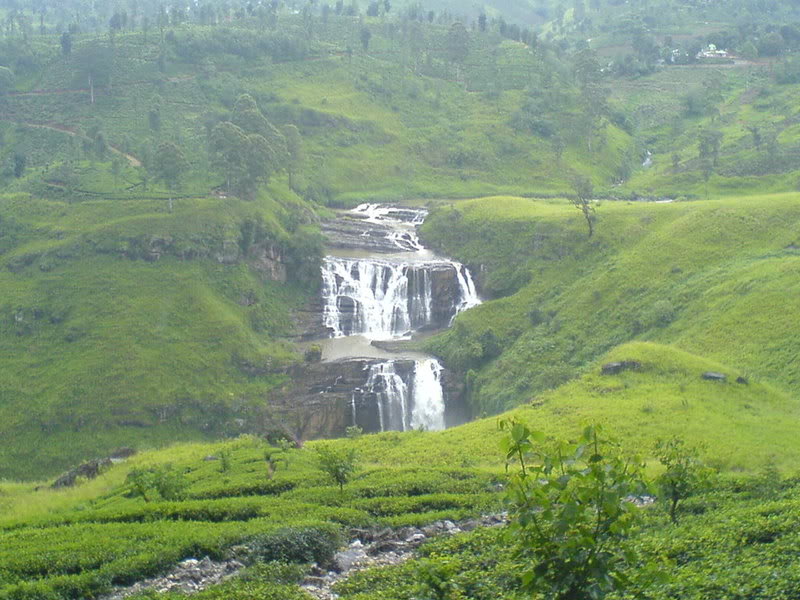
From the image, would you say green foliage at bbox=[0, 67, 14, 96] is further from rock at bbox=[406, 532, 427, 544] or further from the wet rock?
rock at bbox=[406, 532, 427, 544]

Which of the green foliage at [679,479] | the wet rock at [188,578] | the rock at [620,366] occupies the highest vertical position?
the green foliage at [679,479]

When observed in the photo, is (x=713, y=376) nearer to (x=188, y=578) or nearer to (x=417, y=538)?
(x=417, y=538)

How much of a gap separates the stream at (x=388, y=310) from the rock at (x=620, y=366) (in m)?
12.4

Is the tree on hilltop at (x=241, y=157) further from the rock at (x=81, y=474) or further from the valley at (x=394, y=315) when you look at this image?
the rock at (x=81, y=474)

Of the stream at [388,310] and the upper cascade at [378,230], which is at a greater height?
the upper cascade at [378,230]

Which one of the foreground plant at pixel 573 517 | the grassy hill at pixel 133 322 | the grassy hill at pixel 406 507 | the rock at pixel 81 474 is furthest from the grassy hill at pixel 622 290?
the foreground plant at pixel 573 517

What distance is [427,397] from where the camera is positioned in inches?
1977

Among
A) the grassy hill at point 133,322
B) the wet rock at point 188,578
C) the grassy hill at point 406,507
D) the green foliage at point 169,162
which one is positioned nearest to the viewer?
the grassy hill at point 406,507

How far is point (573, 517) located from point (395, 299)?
49.9m

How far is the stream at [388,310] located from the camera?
163 feet

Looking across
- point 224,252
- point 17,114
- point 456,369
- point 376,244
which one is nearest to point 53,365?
point 224,252

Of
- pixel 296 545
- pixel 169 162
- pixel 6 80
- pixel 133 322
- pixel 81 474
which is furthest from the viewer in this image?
pixel 6 80

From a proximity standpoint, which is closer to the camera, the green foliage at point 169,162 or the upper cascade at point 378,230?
the green foliage at point 169,162

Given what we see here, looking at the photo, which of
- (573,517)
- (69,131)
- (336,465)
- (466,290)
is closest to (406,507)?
(336,465)
